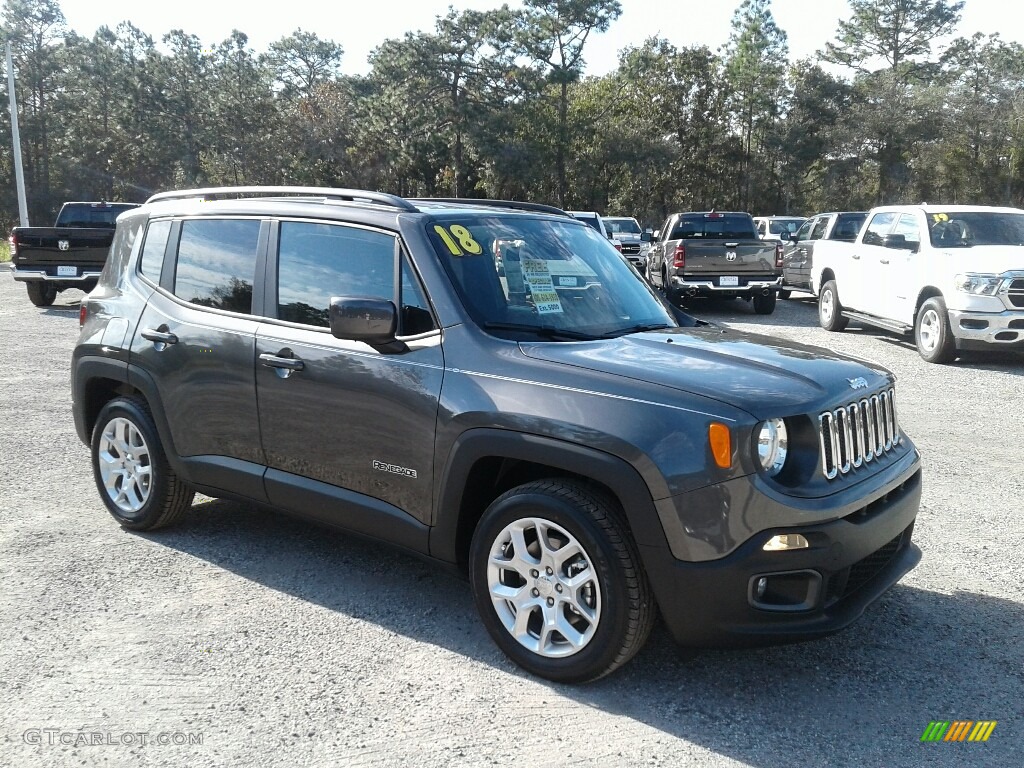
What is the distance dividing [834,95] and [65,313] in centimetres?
5014

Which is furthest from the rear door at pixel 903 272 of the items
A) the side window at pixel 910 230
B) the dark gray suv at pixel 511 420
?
the dark gray suv at pixel 511 420

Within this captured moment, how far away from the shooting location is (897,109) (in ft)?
170

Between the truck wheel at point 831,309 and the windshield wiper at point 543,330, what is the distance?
1161 centimetres

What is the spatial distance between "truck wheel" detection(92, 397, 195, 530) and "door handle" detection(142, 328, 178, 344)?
1.34ft

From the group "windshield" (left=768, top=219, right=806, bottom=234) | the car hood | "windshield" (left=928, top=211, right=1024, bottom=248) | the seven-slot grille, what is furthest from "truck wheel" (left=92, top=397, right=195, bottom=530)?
"windshield" (left=768, top=219, right=806, bottom=234)

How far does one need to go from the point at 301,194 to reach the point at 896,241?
10.00 meters

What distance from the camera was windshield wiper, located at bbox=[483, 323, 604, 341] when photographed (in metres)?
3.90

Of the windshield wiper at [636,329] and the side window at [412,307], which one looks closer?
the side window at [412,307]

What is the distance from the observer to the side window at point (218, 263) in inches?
185

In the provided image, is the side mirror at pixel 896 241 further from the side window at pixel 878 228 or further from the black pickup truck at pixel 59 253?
the black pickup truck at pixel 59 253

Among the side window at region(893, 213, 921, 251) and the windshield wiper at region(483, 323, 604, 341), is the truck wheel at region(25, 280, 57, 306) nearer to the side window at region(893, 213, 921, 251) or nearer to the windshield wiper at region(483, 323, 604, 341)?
the side window at region(893, 213, 921, 251)

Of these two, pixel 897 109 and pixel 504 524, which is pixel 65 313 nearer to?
pixel 504 524

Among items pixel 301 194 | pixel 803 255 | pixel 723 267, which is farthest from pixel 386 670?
pixel 803 255

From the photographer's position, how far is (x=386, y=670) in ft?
12.2
